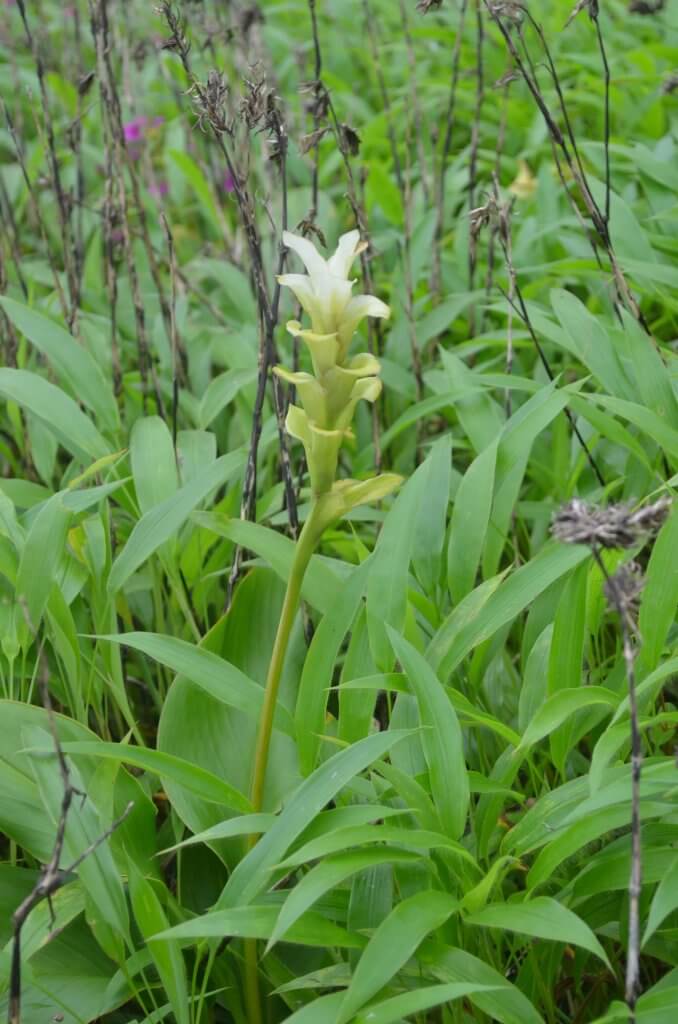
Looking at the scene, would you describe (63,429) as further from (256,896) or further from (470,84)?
(470,84)

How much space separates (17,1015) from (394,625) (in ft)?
1.65

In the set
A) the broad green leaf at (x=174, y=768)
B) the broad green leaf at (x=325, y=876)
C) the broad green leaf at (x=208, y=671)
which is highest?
the broad green leaf at (x=208, y=671)

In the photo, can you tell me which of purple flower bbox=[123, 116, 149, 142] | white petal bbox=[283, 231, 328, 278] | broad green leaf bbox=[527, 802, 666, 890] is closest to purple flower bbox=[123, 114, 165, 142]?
purple flower bbox=[123, 116, 149, 142]

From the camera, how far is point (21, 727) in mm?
1098

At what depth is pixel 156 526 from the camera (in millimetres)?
1354

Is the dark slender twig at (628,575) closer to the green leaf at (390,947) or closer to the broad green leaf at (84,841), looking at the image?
the green leaf at (390,947)

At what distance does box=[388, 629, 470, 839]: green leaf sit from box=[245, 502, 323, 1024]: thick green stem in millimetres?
119

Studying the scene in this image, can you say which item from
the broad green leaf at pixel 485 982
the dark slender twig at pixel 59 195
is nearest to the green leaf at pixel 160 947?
the broad green leaf at pixel 485 982

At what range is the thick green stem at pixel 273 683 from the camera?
3.13ft

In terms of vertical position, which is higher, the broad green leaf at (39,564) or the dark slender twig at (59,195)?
the dark slender twig at (59,195)

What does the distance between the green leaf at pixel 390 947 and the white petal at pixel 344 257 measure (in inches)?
19.8

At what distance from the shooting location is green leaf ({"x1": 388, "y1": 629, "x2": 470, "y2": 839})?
1.02m

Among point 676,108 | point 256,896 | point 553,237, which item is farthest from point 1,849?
point 676,108

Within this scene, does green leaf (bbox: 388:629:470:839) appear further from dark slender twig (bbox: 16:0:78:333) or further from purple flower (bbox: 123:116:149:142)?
purple flower (bbox: 123:116:149:142)
